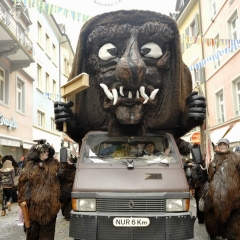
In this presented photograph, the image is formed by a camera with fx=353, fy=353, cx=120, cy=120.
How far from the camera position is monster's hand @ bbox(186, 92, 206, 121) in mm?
5875

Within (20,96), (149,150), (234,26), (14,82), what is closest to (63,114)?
(149,150)

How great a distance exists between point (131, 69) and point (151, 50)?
0.78 meters

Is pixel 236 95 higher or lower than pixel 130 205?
higher

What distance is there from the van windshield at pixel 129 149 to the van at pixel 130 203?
0.18m

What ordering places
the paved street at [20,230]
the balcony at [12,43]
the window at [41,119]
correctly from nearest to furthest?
the paved street at [20,230], the balcony at [12,43], the window at [41,119]

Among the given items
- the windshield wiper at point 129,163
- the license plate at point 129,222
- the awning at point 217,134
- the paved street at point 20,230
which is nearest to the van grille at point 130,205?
Answer: the license plate at point 129,222

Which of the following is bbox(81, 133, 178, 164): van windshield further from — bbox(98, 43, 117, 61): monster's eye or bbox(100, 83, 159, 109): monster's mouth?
bbox(98, 43, 117, 61): monster's eye

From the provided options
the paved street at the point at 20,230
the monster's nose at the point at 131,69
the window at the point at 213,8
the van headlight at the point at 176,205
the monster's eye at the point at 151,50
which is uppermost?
the window at the point at 213,8

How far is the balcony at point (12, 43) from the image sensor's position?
13.3 m

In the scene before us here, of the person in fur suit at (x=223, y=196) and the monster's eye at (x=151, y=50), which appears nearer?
the person in fur suit at (x=223, y=196)

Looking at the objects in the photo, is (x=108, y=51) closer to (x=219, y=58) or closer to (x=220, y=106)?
(x=219, y=58)

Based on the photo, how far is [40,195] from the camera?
5160 millimetres

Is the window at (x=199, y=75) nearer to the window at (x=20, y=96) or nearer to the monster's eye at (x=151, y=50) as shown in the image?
the window at (x=20, y=96)

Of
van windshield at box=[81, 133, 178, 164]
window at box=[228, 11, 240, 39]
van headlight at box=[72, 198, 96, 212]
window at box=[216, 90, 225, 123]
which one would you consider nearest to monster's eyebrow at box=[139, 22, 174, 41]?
van windshield at box=[81, 133, 178, 164]
